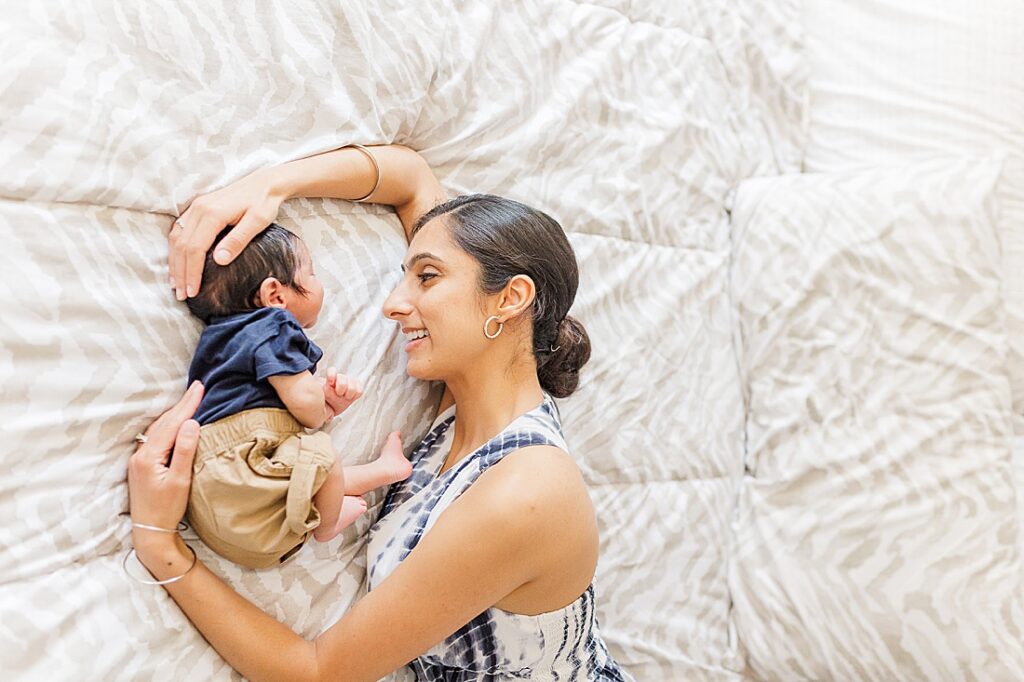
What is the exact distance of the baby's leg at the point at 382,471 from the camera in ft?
4.30

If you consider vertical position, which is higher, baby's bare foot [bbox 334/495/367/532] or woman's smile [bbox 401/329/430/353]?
woman's smile [bbox 401/329/430/353]

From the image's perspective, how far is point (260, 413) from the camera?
114 cm

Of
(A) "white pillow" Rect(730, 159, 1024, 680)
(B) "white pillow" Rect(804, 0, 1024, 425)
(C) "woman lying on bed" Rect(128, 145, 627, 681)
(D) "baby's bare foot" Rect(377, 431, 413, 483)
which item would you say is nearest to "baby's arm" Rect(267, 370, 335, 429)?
(C) "woman lying on bed" Rect(128, 145, 627, 681)

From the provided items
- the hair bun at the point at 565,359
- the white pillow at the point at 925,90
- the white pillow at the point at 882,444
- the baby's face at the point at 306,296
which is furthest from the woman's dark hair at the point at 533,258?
the white pillow at the point at 925,90

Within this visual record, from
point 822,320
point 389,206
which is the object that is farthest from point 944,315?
point 389,206

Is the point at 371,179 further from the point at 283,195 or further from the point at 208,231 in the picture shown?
the point at 208,231

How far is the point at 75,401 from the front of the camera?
105 cm

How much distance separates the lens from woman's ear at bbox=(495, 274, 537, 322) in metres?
1.34

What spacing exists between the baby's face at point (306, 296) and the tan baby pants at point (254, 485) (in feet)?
0.49

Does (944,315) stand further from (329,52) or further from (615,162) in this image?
(329,52)

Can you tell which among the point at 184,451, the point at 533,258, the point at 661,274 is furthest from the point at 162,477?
the point at 661,274

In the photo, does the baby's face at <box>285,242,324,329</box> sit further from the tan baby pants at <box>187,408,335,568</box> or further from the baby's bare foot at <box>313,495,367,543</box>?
the baby's bare foot at <box>313,495,367,543</box>

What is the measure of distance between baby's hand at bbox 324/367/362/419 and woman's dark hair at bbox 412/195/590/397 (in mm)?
247

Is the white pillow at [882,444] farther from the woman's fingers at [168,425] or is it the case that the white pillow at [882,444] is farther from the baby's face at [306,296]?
the woman's fingers at [168,425]
